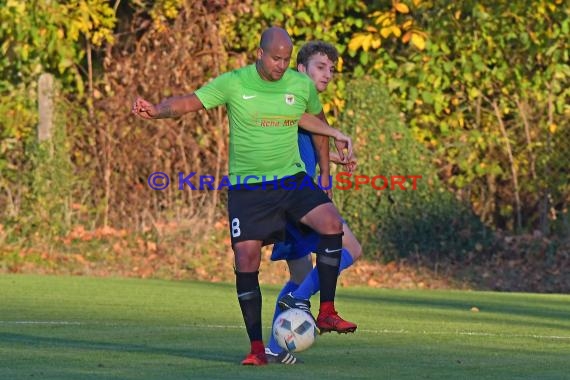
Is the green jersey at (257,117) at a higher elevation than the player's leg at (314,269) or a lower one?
higher

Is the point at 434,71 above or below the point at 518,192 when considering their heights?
above

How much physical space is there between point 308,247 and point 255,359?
104 cm

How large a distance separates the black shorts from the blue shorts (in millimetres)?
312

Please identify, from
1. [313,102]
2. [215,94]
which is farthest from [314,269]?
[215,94]

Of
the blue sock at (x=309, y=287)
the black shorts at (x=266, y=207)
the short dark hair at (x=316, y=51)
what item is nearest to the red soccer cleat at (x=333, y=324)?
the blue sock at (x=309, y=287)

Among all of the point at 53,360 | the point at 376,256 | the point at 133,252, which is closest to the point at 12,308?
the point at 53,360

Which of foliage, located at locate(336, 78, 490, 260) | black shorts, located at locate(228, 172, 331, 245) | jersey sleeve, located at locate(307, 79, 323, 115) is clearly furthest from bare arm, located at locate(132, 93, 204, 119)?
foliage, located at locate(336, 78, 490, 260)

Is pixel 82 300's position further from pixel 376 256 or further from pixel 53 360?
pixel 376 256

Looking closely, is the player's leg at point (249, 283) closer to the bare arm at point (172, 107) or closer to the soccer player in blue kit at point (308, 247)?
the soccer player in blue kit at point (308, 247)

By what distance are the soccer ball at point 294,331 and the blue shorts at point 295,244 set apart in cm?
64

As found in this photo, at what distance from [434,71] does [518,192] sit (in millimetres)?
2012

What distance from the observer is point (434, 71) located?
1855 centimetres

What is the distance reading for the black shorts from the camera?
789 cm

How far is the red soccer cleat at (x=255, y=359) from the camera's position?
25.1ft
